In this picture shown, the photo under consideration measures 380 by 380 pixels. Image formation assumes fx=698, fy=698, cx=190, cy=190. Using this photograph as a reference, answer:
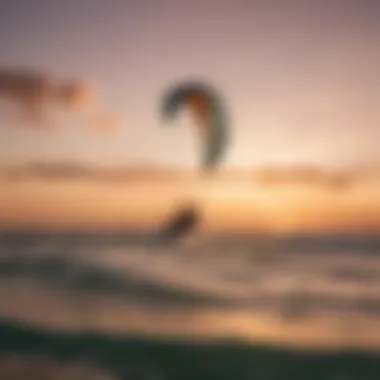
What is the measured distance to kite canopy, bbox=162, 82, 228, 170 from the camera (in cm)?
148

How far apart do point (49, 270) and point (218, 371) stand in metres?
0.41

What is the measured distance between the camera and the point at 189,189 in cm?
148

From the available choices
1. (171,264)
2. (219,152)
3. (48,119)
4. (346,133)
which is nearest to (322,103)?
(346,133)

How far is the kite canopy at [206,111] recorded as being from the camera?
1480mm

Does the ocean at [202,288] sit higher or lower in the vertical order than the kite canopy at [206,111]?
lower

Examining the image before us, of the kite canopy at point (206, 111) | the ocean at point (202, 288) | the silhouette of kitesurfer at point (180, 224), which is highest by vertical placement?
the kite canopy at point (206, 111)

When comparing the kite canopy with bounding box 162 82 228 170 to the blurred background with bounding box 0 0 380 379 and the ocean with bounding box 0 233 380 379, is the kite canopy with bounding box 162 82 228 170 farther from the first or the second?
the ocean with bounding box 0 233 380 379

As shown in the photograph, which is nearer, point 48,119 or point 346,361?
point 346,361

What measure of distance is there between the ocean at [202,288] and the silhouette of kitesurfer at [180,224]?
0.02 m

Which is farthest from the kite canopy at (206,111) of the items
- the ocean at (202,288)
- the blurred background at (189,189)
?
the ocean at (202,288)

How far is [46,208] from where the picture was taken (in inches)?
58.9

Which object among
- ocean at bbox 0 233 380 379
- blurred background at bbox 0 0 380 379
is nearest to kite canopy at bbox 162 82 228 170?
blurred background at bbox 0 0 380 379

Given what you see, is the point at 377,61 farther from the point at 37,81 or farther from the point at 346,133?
the point at 37,81

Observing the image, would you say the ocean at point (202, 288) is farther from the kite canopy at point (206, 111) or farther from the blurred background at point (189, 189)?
the kite canopy at point (206, 111)
